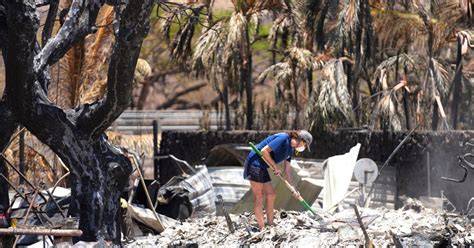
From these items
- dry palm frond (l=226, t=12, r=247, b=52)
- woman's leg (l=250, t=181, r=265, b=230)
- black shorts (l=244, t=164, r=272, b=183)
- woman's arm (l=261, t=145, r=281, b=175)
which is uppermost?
dry palm frond (l=226, t=12, r=247, b=52)

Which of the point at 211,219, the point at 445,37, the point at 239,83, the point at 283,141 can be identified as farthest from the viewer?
the point at 239,83

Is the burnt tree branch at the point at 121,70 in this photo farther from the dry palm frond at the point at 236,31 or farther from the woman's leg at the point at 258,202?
the dry palm frond at the point at 236,31

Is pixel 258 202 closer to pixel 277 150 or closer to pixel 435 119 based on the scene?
pixel 277 150

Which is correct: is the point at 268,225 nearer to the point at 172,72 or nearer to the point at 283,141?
the point at 283,141

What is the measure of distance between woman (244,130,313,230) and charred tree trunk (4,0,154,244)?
7.36 ft

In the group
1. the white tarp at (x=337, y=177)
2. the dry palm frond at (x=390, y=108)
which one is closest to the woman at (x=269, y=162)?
the white tarp at (x=337, y=177)

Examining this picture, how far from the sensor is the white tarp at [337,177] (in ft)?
54.9

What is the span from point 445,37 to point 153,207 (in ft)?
22.7

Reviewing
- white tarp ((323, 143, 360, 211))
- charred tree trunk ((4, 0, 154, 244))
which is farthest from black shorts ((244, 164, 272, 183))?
charred tree trunk ((4, 0, 154, 244))

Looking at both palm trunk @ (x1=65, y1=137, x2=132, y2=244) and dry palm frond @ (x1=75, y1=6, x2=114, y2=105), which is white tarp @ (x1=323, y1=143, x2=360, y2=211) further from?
dry palm frond @ (x1=75, y1=6, x2=114, y2=105)

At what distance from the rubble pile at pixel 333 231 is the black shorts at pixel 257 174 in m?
0.65

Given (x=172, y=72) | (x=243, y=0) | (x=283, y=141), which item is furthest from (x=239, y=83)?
(x=172, y=72)

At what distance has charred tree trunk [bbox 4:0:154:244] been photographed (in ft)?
40.5

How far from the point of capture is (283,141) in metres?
14.8
